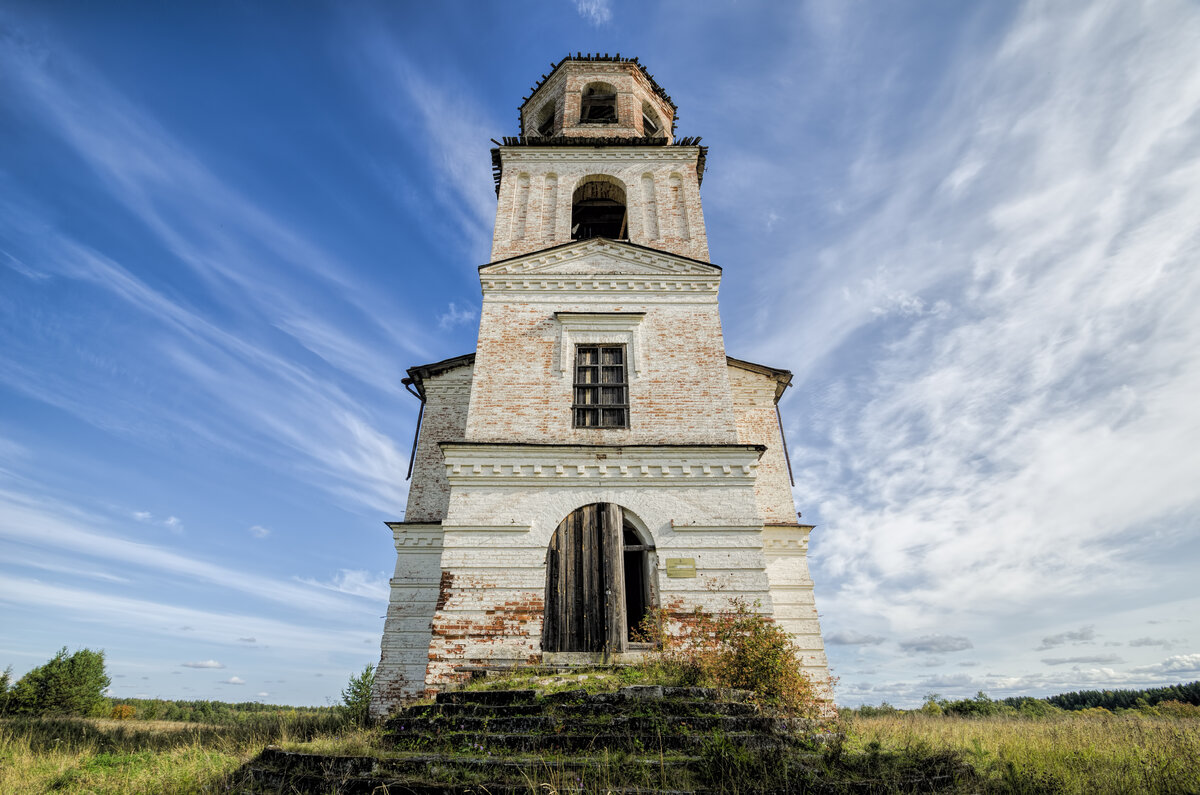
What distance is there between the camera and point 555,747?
5.90m

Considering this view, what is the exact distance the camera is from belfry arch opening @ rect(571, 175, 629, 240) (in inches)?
639

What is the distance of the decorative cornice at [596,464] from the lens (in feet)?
35.3

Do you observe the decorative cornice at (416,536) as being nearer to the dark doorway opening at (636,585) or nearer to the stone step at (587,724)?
the dark doorway opening at (636,585)

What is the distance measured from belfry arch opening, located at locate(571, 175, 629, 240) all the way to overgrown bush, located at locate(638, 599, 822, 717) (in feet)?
35.3

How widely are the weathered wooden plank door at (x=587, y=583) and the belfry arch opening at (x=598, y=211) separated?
899 cm

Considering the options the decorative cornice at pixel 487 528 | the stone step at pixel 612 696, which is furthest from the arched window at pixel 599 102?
the stone step at pixel 612 696

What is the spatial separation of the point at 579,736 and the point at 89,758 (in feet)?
27.4

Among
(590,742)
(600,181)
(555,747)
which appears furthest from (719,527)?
(600,181)

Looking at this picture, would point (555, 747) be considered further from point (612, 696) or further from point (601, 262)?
point (601, 262)

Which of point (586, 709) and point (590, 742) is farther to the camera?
point (586, 709)

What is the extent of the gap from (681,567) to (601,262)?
7.36 metres

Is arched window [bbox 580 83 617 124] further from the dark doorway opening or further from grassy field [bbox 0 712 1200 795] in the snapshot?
grassy field [bbox 0 712 1200 795]

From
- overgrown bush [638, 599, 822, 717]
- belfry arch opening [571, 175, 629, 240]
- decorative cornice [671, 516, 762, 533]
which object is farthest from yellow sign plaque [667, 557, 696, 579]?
belfry arch opening [571, 175, 629, 240]

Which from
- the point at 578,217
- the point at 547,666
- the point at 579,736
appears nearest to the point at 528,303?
the point at 578,217
